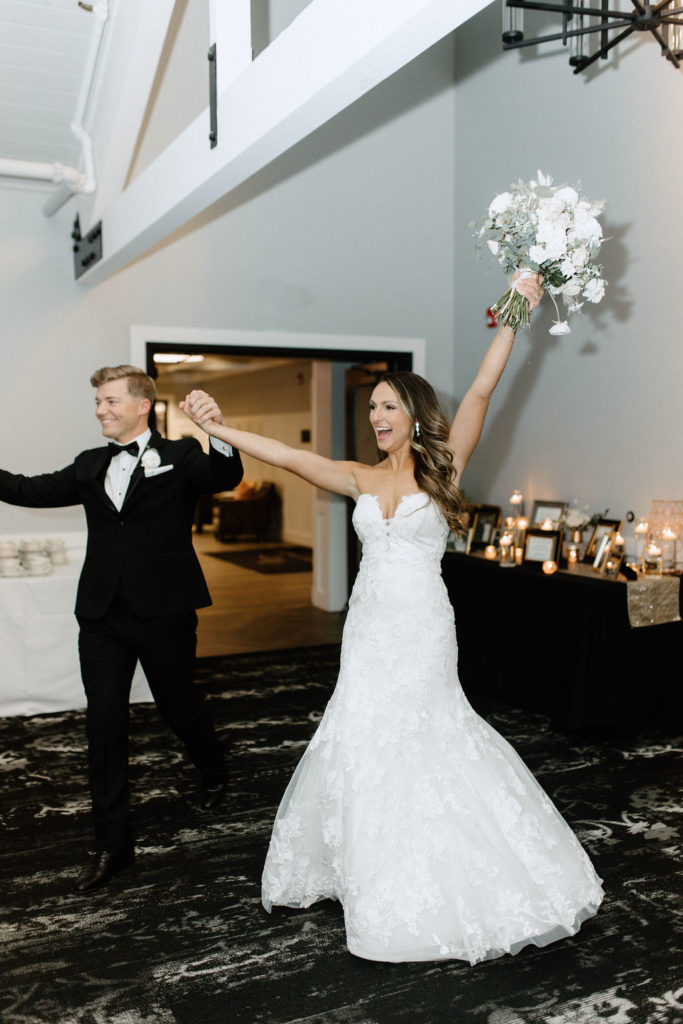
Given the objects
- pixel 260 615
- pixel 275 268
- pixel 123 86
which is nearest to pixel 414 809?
pixel 123 86

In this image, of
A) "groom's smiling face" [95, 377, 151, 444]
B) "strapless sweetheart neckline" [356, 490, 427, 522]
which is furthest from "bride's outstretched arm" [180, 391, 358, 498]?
"groom's smiling face" [95, 377, 151, 444]

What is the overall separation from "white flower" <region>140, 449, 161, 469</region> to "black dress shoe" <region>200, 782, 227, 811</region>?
1.40m

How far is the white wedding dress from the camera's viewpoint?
8.31ft

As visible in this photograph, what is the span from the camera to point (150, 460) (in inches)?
127

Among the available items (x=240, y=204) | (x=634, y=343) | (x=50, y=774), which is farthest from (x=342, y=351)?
(x=50, y=774)

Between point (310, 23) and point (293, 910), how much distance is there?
8.75 feet

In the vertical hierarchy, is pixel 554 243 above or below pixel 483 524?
above

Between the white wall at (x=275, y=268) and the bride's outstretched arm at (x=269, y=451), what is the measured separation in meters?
3.39

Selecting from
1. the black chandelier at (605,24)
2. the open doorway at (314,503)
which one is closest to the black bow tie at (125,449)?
the black chandelier at (605,24)

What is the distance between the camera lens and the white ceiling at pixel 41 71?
4422mm

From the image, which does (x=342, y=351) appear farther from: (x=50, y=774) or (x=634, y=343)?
(x=50, y=774)

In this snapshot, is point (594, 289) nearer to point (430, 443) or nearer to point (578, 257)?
point (578, 257)

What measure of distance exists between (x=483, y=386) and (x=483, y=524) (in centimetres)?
358

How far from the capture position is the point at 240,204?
20.9ft
